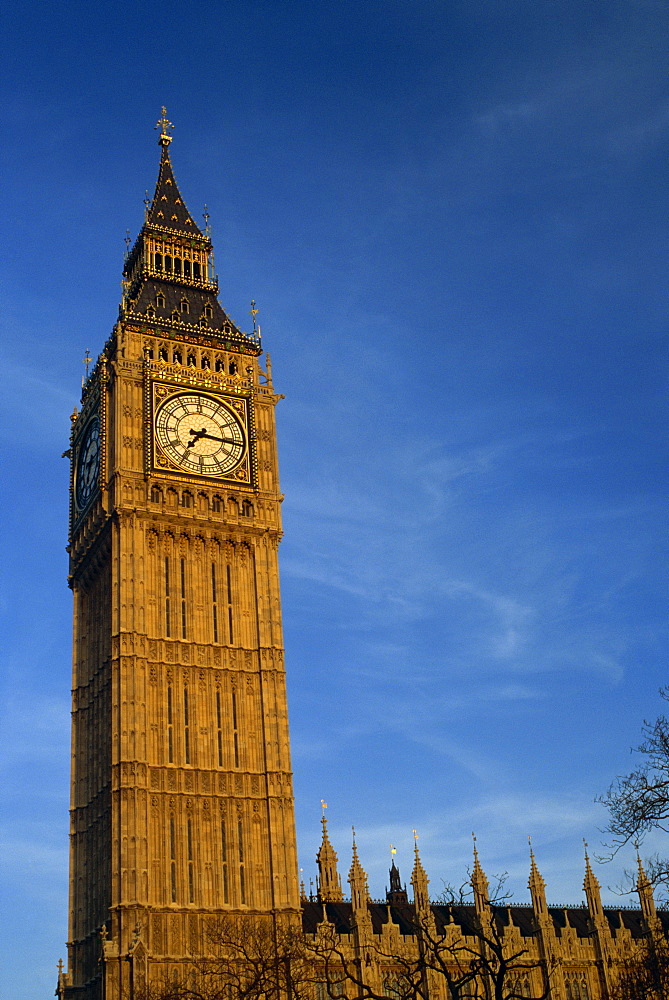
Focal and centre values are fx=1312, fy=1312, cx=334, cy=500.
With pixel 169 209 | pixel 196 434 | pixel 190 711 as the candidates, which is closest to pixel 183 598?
pixel 190 711

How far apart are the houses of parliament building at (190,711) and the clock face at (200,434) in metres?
0.10

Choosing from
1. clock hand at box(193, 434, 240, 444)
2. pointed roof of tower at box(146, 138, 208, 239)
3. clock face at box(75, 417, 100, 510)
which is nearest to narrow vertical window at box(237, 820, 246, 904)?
clock face at box(75, 417, 100, 510)

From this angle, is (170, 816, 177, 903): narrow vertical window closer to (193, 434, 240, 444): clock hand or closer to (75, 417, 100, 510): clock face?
(75, 417, 100, 510): clock face

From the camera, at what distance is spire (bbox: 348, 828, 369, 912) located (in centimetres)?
7284

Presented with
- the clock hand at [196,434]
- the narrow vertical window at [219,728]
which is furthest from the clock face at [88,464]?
the narrow vertical window at [219,728]

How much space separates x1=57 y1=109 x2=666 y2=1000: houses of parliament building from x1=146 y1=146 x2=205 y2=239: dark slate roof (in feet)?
18.6

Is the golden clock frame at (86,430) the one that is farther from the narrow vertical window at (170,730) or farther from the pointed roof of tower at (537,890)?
the pointed roof of tower at (537,890)

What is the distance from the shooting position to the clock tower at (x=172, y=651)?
67000 millimetres

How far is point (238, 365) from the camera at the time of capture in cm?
8481

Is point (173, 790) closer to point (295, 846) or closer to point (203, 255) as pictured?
point (295, 846)

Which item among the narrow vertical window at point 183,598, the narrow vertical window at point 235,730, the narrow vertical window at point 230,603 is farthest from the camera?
the narrow vertical window at point 230,603

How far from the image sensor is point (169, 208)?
311 feet

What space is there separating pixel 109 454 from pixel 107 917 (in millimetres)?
26662

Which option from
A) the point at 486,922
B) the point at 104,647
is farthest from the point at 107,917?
the point at 486,922
